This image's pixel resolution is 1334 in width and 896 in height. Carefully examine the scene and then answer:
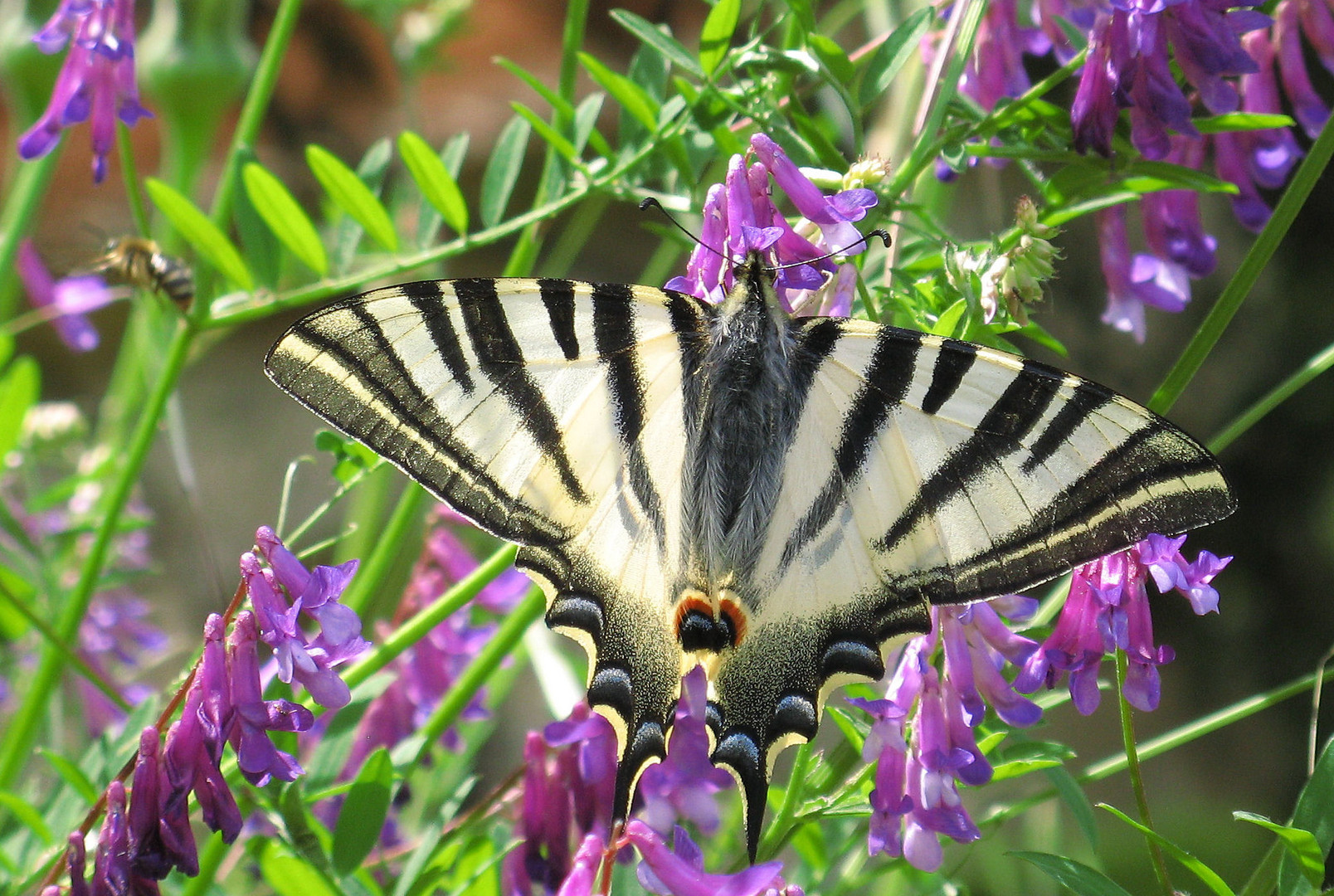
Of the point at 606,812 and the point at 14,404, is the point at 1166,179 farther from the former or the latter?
the point at 14,404

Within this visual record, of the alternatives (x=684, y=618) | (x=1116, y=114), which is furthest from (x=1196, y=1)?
(x=684, y=618)

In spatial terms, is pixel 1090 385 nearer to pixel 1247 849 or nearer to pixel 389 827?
pixel 389 827

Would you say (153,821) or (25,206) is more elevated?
(25,206)

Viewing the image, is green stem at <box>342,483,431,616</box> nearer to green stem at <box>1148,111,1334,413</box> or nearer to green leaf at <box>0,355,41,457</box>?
green leaf at <box>0,355,41,457</box>

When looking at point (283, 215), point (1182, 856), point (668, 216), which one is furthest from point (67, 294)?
point (1182, 856)

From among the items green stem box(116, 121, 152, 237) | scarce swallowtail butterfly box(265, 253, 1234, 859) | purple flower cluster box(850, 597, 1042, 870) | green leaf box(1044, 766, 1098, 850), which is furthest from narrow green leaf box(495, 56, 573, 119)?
green leaf box(1044, 766, 1098, 850)

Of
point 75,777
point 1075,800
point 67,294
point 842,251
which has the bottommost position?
point 1075,800

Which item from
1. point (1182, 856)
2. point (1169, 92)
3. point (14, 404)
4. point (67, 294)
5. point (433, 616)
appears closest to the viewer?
point (1182, 856)
